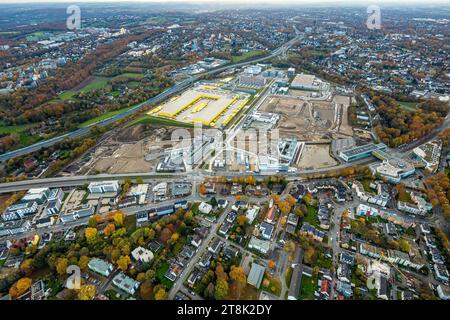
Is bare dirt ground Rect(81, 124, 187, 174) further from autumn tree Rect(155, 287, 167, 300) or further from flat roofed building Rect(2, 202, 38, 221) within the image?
autumn tree Rect(155, 287, 167, 300)

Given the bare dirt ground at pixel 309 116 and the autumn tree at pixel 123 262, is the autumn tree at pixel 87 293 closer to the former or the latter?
the autumn tree at pixel 123 262

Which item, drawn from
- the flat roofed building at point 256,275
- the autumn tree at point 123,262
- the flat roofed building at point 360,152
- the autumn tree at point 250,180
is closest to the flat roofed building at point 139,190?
the autumn tree at point 123,262

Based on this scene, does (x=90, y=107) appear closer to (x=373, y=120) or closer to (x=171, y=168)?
(x=171, y=168)

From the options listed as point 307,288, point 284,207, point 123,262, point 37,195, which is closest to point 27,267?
point 123,262

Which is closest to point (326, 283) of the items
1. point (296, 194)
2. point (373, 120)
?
point (296, 194)

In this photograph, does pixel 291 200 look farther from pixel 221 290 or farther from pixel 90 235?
pixel 90 235

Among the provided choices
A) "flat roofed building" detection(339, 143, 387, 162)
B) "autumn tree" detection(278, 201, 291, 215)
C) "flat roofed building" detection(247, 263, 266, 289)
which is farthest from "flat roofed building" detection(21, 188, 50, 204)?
"flat roofed building" detection(339, 143, 387, 162)
